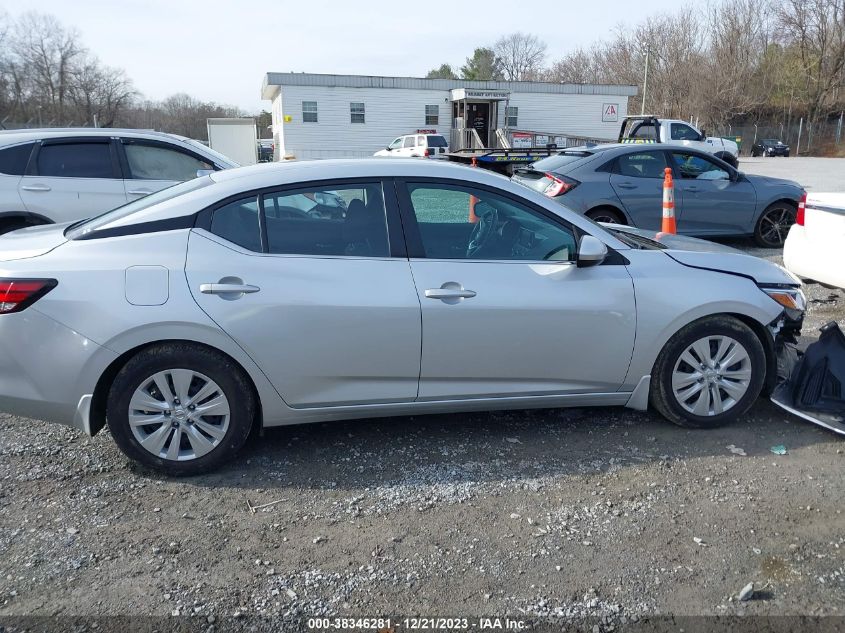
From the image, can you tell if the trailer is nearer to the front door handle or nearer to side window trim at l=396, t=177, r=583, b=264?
side window trim at l=396, t=177, r=583, b=264

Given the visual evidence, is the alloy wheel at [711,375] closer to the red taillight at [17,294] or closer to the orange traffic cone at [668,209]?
the red taillight at [17,294]

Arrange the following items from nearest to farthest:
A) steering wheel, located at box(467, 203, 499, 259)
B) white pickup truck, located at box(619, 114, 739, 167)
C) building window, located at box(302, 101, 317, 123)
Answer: steering wheel, located at box(467, 203, 499, 259), white pickup truck, located at box(619, 114, 739, 167), building window, located at box(302, 101, 317, 123)

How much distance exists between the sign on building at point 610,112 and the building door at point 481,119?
6.85 metres

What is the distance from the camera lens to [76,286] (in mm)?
3318

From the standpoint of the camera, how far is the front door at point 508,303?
3.63 m

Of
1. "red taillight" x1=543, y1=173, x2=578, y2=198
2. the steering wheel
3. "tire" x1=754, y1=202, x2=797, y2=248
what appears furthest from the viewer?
"tire" x1=754, y1=202, x2=797, y2=248

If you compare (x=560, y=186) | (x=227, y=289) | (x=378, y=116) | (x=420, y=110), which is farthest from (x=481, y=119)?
(x=227, y=289)

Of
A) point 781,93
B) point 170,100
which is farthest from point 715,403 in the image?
point 170,100

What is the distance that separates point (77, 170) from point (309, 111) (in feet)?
90.7

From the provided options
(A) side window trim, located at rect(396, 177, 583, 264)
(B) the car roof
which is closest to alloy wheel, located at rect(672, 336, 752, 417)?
(A) side window trim, located at rect(396, 177, 583, 264)

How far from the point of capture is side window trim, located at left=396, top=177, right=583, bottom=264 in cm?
369

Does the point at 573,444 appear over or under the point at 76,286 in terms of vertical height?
under

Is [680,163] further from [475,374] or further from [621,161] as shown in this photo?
[475,374]

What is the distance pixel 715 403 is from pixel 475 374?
4.98 feet
